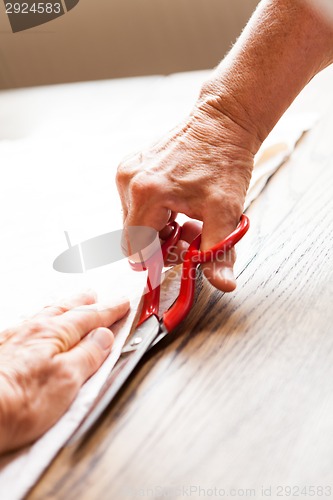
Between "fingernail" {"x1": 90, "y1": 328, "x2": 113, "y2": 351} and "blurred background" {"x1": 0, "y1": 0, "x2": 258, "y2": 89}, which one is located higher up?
"blurred background" {"x1": 0, "y1": 0, "x2": 258, "y2": 89}

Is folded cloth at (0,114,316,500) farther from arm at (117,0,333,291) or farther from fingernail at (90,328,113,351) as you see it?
arm at (117,0,333,291)

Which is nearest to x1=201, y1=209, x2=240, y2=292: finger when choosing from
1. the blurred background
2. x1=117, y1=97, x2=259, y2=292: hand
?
x1=117, y1=97, x2=259, y2=292: hand

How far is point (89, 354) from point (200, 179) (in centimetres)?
25

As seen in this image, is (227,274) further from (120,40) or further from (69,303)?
(120,40)

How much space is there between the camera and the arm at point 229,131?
0.71m

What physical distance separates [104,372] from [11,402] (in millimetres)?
108

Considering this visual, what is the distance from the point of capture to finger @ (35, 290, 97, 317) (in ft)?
2.21

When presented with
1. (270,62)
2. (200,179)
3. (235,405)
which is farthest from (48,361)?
(270,62)

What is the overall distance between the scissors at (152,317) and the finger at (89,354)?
0.09 feet

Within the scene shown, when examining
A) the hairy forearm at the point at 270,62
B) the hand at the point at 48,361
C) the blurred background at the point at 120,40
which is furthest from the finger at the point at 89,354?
the blurred background at the point at 120,40

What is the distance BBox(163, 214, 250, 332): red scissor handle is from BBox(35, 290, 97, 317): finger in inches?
4.3

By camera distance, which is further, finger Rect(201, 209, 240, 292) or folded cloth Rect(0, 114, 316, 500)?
finger Rect(201, 209, 240, 292)

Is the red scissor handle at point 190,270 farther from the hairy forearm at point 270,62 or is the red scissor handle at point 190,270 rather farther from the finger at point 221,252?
the hairy forearm at point 270,62

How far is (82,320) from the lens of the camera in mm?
646
